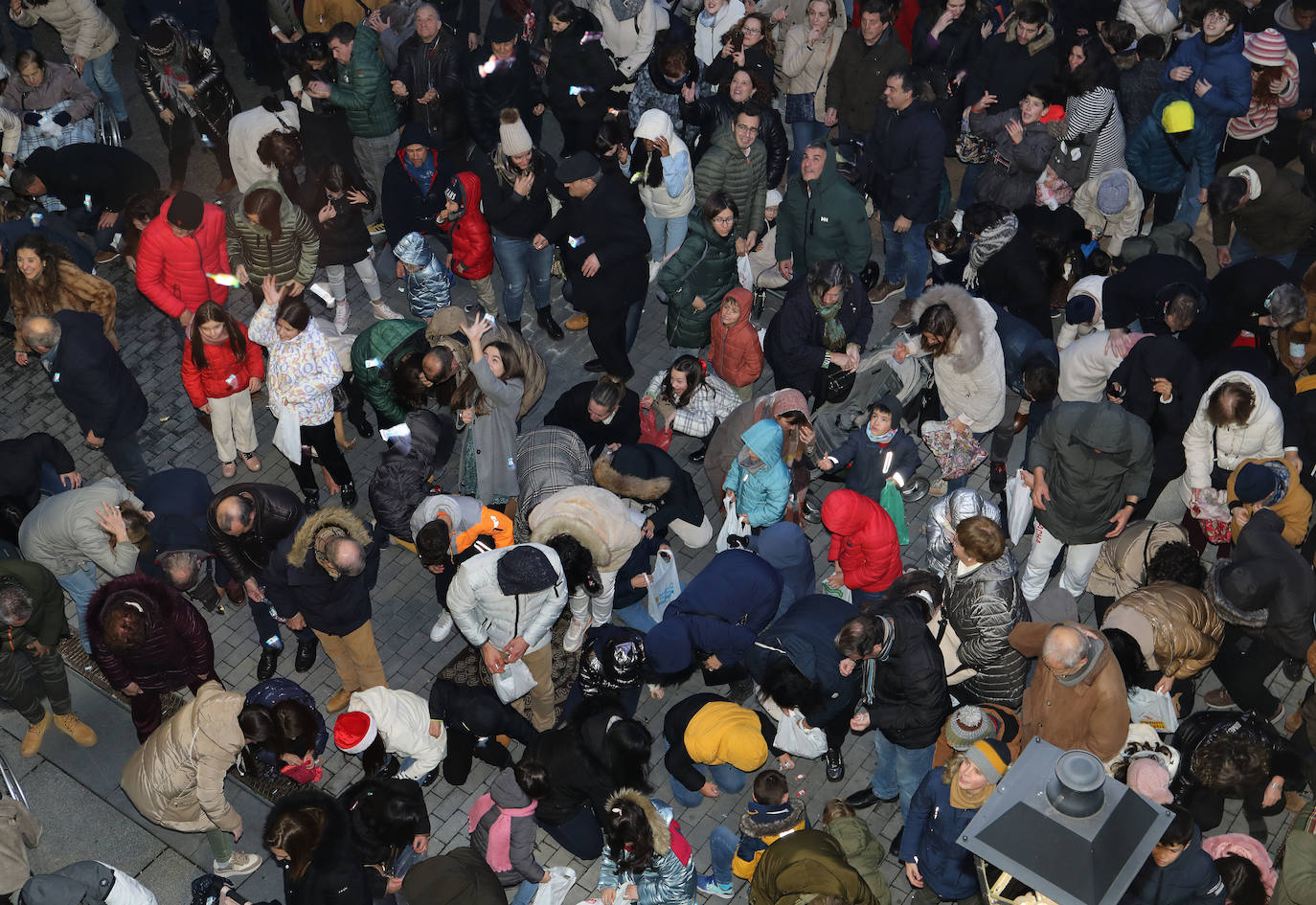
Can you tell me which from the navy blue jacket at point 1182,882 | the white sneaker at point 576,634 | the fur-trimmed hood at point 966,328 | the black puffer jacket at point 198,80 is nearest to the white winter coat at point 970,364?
the fur-trimmed hood at point 966,328

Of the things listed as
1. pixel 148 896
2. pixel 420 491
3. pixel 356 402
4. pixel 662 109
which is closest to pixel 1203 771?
pixel 420 491

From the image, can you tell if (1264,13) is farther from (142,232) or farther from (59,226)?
(59,226)

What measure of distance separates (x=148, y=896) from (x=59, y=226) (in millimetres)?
5852

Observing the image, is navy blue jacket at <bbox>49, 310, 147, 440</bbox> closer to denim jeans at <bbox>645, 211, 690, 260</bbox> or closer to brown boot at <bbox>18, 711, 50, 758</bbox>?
A: brown boot at <bbox>18, 711, 50, 758</bbox>

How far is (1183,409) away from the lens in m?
8.14

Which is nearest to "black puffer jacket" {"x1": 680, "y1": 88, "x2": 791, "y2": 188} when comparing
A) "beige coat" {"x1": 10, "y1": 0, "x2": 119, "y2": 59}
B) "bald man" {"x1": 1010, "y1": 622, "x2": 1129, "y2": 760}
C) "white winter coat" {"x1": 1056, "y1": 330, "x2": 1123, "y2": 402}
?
"white winter coat" {"x1": 1056, "y1": 330, "x2": 1123, "y2": 402}

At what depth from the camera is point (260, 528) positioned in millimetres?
7746

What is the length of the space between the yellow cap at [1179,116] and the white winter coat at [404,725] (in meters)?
7.18

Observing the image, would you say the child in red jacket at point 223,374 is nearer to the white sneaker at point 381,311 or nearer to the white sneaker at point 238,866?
the white sneaker at point 381,311

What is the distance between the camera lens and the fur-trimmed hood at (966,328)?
8414mm

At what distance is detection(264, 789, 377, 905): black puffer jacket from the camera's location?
20.5 feet

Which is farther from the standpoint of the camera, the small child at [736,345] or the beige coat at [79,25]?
the beige coat at [79,25]

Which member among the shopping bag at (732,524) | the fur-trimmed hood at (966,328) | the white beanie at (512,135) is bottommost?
the shopping bag at (732,524)

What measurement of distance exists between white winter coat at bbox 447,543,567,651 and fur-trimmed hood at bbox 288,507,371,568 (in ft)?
2.23
